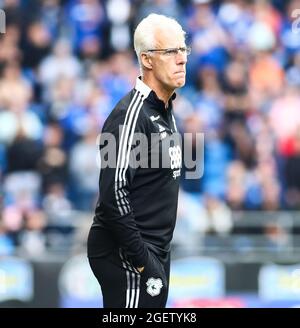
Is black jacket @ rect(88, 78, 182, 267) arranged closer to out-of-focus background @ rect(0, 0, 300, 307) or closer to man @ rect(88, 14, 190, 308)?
man @ rect(88, 14, 190, 308)

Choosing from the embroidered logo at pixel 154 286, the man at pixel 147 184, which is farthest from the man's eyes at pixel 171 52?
the embroidered logo at pixel 154 286

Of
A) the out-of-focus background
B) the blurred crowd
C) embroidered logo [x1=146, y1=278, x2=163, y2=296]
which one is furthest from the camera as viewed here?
the blurred crowd

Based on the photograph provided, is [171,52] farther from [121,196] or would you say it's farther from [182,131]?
[182,131]

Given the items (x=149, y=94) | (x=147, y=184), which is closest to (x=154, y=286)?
(x=147, y=184)

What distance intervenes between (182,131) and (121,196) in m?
6.98

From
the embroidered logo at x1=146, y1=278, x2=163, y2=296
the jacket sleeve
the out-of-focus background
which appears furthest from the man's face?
the out-of-focus background

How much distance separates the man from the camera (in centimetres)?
566

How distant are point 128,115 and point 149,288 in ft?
3.16

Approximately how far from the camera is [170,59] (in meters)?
5.84

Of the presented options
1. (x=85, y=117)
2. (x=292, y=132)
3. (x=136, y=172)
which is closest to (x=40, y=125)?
(x=85, y=117)

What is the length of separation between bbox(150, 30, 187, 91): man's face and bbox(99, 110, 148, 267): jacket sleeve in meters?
0.41

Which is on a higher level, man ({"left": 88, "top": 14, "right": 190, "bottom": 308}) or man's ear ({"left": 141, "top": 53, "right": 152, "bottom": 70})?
man's ear ({"left": 141, "top": 53, "right": 152, "bottom": 70})

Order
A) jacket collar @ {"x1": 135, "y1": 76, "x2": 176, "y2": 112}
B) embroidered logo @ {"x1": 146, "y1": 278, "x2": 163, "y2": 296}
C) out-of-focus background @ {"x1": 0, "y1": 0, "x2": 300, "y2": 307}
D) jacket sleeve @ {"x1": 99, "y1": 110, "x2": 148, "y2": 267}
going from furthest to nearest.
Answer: out-of-focus background @ {"x1": 0, "y1": 0, "x2": 300, "y2": 307}, jacket collar @ {"x1": 135, "y1": 76, "x2": 176, "y2": 112}, embroidered logo @ {"x1": 146, "y1": 278, "x2": 163, "y2": 296}, jacket sleeve @ {"x1": 99, "y1": 110, "x2": 148, "y2": 267}

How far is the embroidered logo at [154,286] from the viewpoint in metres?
5.77
